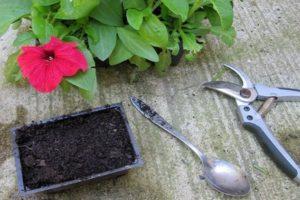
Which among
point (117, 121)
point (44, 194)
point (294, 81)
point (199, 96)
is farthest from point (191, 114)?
point (44, 194)

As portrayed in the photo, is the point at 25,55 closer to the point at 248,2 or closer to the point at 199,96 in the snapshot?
the point at 199,96

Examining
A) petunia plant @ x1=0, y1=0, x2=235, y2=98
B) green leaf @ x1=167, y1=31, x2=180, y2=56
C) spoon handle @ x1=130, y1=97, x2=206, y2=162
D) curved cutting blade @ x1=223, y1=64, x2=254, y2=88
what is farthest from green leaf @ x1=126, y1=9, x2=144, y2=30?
curved cutting blade @ x1=223, y1=64, x2=254, y2=88

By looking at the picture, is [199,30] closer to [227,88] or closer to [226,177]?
[227,88]

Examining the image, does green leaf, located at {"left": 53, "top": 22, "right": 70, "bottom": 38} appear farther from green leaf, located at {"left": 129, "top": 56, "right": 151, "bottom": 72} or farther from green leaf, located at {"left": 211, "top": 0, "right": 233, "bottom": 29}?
green leaf, located at {"left": 211, "top": 0, "right": 233, "bottom": 29}

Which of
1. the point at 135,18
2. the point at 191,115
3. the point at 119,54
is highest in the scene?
the point at 135,18

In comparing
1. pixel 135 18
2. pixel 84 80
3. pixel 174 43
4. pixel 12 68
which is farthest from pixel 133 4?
pixel 12 68

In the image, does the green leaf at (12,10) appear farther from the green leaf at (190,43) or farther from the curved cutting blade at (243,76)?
the curved cutting blade at (243,76)

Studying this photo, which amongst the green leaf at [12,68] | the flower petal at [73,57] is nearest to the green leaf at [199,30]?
the flower petal at [73,57]
